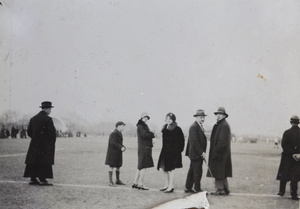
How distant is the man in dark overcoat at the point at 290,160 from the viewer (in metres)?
3.75

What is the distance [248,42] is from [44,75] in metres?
2.02

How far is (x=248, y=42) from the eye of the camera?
3.77m

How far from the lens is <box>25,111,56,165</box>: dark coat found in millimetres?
3973

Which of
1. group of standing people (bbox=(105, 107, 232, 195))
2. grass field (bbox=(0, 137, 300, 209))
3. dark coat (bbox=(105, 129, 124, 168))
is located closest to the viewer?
grass field (bbox=(0, 137, 300, 209))

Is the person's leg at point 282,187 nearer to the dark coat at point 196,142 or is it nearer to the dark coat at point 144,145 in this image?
the dark coat at point 196,142

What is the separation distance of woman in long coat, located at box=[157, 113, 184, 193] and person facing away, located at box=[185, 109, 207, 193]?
99 millimetres

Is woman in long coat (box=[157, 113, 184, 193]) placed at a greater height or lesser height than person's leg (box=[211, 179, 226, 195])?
greater

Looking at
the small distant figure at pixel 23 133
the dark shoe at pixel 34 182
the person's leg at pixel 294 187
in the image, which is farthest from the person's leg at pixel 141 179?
the person's leg at pixel 294 187

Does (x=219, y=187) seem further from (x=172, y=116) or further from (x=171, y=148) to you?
(x=172, y=116)

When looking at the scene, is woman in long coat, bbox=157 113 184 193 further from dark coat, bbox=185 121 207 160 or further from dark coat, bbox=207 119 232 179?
dark coat, bbox=207 119 232 179

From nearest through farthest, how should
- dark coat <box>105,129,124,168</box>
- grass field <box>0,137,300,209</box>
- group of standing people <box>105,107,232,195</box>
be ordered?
grass field <box>0,137,300,209</box>
group of standing people <box>105,107,232,195</box>
dark coat <box>105,129,124,168</box>

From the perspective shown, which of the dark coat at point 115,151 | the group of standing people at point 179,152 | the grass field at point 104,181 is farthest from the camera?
the dark coat at point 115,151

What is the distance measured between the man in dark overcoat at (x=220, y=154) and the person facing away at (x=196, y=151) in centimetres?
9

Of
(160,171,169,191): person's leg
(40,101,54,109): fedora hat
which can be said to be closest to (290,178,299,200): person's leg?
(160,171,169,191): person's leg
